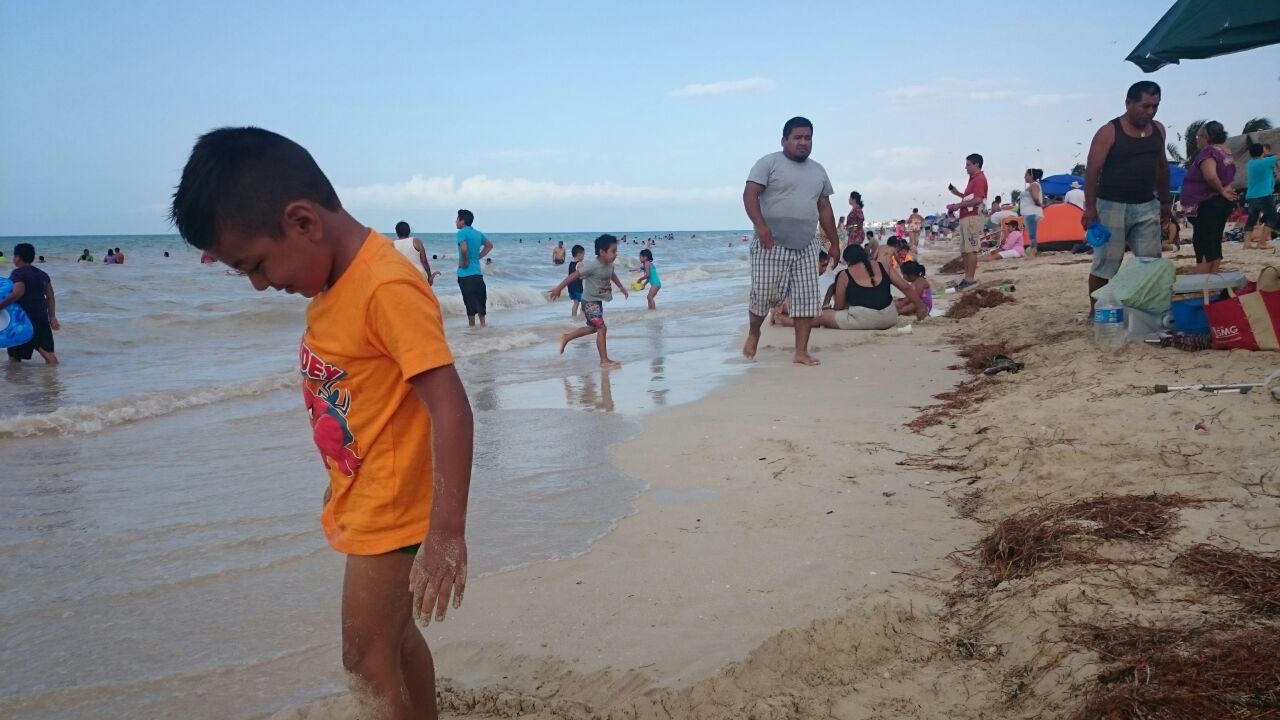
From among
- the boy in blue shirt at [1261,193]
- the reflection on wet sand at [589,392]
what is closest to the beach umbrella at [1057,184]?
the boy in blue shirt at [1261,193]

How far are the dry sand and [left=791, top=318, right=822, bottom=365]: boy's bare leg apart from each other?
2.49 m

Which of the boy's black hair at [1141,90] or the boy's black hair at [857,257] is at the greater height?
the boy's black hair at [1141,90]

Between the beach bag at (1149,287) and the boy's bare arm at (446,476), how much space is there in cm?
583

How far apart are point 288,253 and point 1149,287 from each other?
6077mm

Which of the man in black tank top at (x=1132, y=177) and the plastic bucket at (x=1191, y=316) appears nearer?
the plastic bucket at (x=1191, y=316)

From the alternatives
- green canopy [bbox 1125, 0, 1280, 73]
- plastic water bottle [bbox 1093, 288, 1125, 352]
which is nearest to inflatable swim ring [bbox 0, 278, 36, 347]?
plastic water bottle [bbox 1093, 288, 1125, 352]

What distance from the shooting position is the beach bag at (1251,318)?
540cm

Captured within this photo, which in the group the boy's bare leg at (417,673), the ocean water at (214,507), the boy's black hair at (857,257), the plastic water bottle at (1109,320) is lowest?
the ocean water at (214,507)

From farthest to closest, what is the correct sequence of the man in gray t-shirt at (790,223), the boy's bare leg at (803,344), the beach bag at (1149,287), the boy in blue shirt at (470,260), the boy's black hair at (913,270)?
the boy in blue shirt at (470,260) → the boy's black hair at (913,270) → the boy's bare leg at (803,344) → the man in gray t-shirt at (790,223) → the beach bag at (1149,287)

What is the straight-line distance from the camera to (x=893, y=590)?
3061 millimetres

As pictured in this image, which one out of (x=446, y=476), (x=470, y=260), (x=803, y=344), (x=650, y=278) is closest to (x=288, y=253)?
(x=446, y=476)

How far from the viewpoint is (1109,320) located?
21.4 ft

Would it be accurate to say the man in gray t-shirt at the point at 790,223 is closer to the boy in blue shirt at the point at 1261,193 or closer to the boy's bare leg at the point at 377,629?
the boy's bare leg at the point at 377,629

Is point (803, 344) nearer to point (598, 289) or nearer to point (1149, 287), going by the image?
point (598, 289)
